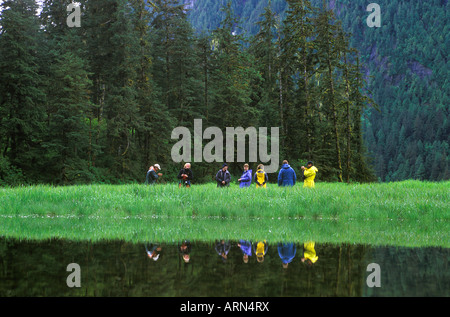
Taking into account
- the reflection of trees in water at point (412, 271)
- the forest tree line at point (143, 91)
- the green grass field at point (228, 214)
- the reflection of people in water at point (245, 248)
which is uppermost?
the forest tree line at point (143, 91)

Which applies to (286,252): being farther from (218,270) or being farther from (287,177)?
(287,177)

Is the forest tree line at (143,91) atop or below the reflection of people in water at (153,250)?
atop

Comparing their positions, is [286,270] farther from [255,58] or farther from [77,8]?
[255,58]

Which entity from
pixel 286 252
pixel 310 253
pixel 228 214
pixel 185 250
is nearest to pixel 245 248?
pixel 286 252

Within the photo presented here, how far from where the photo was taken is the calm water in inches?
245

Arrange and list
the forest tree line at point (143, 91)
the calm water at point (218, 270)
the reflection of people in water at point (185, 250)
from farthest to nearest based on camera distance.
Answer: the forest tree line at point (143, 91), the reflection of people in water at point (185, 250), the calm water at point (218, 270)

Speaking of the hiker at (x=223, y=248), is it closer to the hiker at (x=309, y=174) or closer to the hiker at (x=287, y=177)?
the hiker at (x=287, y=177)

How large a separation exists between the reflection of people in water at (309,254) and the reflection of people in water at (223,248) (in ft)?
5.34

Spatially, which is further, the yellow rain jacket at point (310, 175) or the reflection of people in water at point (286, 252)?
the yellow rain jacket at point (310, 175)

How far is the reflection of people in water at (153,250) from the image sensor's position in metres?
8.63

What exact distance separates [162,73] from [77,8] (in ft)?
35.5

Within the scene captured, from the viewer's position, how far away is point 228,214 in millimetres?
16141

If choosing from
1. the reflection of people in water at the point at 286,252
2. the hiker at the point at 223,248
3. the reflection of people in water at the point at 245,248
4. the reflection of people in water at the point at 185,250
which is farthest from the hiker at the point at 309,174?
the reflection of people in water at the point at 185,250
